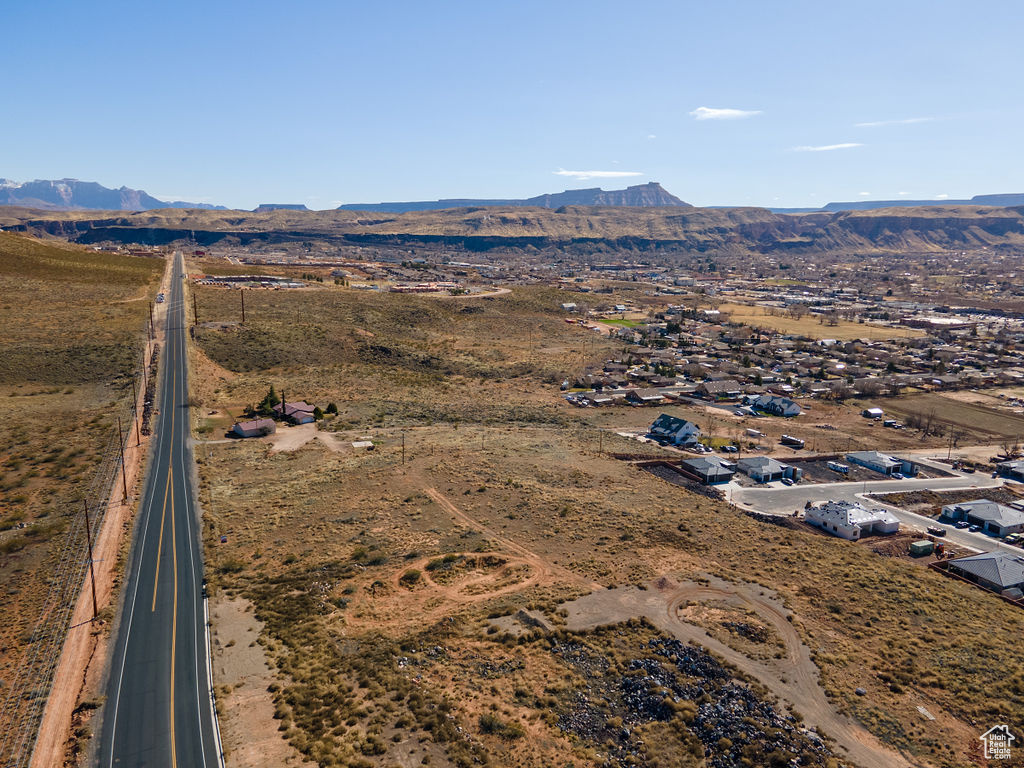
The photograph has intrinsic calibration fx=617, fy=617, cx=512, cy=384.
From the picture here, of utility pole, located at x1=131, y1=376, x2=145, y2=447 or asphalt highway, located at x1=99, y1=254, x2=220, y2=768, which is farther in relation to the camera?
utility pole, located at x1=131, y1=376, x2=145, y2=447

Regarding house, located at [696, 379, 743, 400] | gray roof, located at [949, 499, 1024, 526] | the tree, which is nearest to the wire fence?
the tree

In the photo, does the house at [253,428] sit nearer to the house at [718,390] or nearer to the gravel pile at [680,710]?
the gravel pile at [680,710]

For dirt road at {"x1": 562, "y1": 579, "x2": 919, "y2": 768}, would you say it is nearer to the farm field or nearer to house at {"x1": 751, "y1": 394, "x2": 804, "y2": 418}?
house at {"x1": 751, "y1": 394, "x2": 804, "y2": 418}

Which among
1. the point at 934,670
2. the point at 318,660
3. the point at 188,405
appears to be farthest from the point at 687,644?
the point at 188,405

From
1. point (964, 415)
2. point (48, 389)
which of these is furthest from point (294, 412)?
point (964, 415)

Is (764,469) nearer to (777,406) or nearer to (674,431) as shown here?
(674,431)

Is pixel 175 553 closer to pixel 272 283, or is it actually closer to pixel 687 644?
pixel 687 644


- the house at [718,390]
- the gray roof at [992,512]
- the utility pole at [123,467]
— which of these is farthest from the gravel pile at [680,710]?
the house at [718,390]
